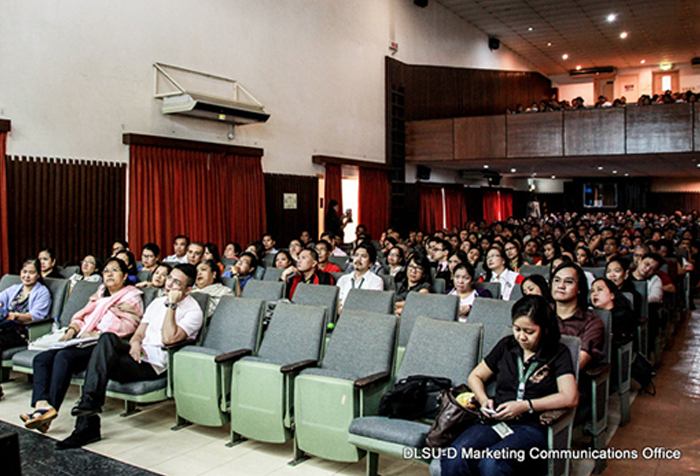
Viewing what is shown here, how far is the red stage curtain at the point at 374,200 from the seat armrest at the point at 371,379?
9.54m

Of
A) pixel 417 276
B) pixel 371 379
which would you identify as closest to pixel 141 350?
pixel 371 379

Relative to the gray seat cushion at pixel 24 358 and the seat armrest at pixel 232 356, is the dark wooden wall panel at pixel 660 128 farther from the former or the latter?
the gray seat cushion at pixel 24 358

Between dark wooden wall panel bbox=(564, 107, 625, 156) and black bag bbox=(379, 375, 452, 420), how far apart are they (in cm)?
1045

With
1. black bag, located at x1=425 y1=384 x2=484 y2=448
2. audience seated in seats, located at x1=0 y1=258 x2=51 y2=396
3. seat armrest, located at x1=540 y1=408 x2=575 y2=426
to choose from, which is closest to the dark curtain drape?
audience seated in seats, located at x1=0 y1=258 x2=51 y2=396

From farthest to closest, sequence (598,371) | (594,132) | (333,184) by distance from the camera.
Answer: (594,132) < (333,184) < (598,371)

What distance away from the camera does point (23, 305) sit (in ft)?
16.6

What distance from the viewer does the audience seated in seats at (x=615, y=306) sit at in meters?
4.08

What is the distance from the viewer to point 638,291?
202 inches

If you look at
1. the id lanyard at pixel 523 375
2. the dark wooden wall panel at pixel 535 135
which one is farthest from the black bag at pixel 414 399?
the dark wooden wall panel at pixel 535 135

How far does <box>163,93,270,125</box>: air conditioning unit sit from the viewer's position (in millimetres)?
8211

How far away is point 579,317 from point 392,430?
138 centimetres

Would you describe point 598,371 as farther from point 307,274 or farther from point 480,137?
point 480,137

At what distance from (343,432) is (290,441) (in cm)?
79

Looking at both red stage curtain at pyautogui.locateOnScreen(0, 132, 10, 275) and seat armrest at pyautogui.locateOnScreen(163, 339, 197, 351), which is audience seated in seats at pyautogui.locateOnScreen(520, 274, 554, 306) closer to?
seat armrest at pyautogui.locateOnScreen(163, 339, 197, 351)
